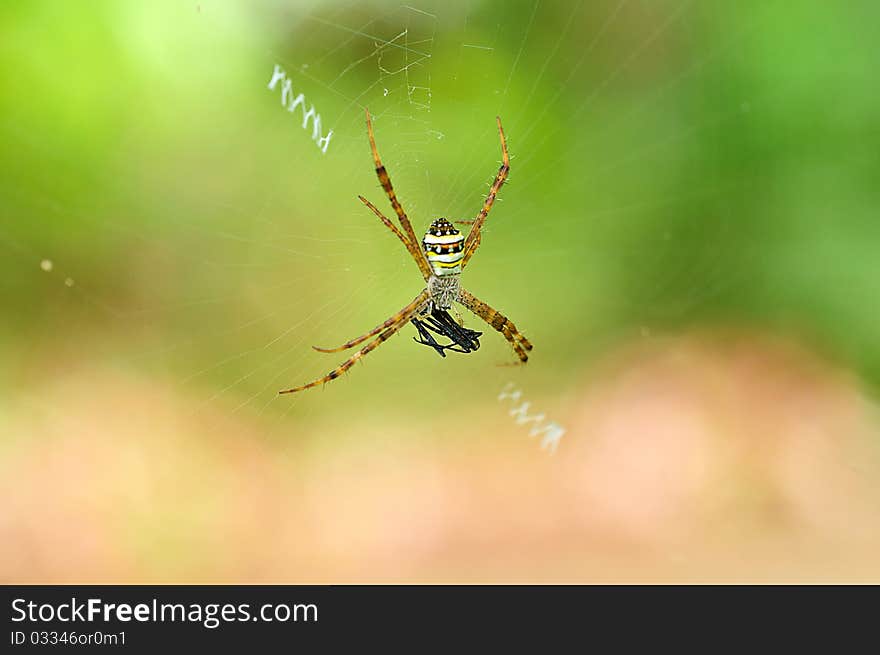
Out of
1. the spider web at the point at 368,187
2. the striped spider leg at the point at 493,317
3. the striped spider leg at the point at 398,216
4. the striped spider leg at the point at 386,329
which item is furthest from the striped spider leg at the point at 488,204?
the spider web at the point at 368,187

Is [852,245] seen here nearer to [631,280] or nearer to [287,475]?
[631,280]

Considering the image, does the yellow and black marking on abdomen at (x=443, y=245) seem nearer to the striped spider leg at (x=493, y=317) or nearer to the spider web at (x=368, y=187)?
the striped spider leg at (x=493, y=317)

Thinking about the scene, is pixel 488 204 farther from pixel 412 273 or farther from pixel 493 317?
pixel 412 273

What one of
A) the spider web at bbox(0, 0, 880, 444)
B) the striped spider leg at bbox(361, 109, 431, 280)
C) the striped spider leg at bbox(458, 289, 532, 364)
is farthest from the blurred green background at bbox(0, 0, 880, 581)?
the striped spider leg at bbox(361, 109, 431, 280)

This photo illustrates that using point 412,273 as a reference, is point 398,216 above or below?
below

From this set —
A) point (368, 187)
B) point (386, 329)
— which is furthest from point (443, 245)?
point (368, 187)

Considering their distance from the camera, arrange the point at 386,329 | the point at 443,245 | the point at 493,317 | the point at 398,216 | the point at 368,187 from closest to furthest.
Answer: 1. the point at 398,216
2. the point at 443,245
3. the point at 386,329
4. the point at 493,317
5. the point at 368,187
